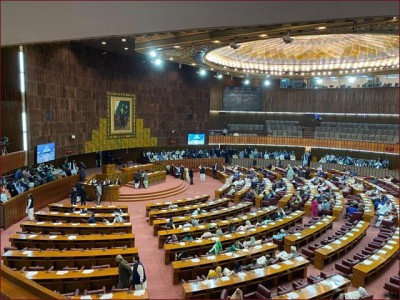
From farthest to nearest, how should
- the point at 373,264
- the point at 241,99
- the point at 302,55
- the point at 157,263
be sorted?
the point at 241,99 → the point at 302,55 → the point at 157,263 → the point at 373,264

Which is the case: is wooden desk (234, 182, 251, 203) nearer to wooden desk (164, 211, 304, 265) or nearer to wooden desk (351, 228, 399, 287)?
wooden desk (164, 211, 304, 265)

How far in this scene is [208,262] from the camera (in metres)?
8.47

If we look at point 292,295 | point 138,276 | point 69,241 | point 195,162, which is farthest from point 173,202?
point 195,162

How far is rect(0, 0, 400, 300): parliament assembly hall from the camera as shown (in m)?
4.62

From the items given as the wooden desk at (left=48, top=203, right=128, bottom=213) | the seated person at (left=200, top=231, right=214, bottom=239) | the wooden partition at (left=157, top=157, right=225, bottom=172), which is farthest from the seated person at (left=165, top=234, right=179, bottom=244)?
the wooden partition at (left=157, top=157, right=225, bottom=172)

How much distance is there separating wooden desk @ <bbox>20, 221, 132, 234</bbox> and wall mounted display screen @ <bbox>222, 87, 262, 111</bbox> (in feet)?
66.1

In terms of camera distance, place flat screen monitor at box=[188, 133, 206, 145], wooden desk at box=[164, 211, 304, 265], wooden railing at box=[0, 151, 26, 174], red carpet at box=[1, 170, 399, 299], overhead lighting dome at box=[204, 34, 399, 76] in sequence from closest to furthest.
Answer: red carpet at box=[1, 170, 399, 299], wooden desk at box=[164, 211, 304, 265], wooden railing at box=[0, 151, 26, 174], overhead lighting dome at box=[204, 34, 399, 76], flat screen monitor at box=[188, 133, 206, 145]

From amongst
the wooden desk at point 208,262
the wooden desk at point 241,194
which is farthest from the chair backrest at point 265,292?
the wooden desk at point 241,194

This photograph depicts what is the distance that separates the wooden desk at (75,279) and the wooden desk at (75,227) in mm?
3223

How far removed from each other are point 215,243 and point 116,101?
14902mm

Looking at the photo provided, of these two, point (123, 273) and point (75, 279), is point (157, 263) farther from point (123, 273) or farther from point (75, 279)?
point (75, 279)

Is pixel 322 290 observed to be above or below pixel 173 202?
below

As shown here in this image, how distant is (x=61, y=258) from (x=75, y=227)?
7.46 feet

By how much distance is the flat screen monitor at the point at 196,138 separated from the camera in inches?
1046
